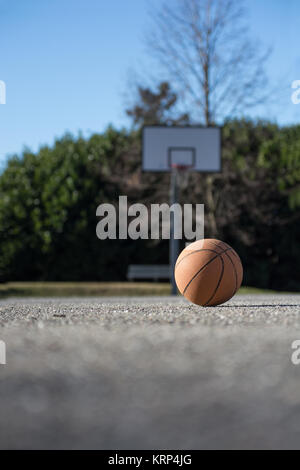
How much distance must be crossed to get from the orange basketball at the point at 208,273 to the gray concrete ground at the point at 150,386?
182 cm

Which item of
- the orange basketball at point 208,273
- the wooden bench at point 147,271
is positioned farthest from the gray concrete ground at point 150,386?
the wooden bench at point 147,271

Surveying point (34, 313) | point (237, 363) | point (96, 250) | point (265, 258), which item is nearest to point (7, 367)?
point (237, 363)

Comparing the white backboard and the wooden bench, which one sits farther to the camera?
the wooden bench

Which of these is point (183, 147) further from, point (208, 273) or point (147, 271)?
point (208, 273)

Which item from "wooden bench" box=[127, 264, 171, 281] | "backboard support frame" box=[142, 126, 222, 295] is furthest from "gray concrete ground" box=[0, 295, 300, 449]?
"wooden bench" box=[127, 264, 171, 281]

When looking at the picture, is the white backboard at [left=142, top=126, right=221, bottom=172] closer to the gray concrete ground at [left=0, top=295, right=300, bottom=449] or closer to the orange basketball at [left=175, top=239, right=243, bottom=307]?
the orange basketball at [left=175, top=239, right=243, bottom=307]

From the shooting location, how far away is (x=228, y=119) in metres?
20.8

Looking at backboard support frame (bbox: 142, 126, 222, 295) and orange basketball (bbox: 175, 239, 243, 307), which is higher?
backboard support frame (bbox: 142, 126, 222, 295)

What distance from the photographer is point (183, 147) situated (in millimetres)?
16938

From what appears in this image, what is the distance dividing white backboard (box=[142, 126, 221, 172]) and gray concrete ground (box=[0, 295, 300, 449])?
37.8ft

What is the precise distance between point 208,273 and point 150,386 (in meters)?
4.00

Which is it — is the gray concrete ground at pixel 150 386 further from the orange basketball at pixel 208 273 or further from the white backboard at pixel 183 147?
the white backboard at pixel 183 147

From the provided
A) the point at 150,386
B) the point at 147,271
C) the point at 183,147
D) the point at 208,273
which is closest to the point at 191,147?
the point at 183,147

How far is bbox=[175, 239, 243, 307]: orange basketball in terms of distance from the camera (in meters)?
7.61
